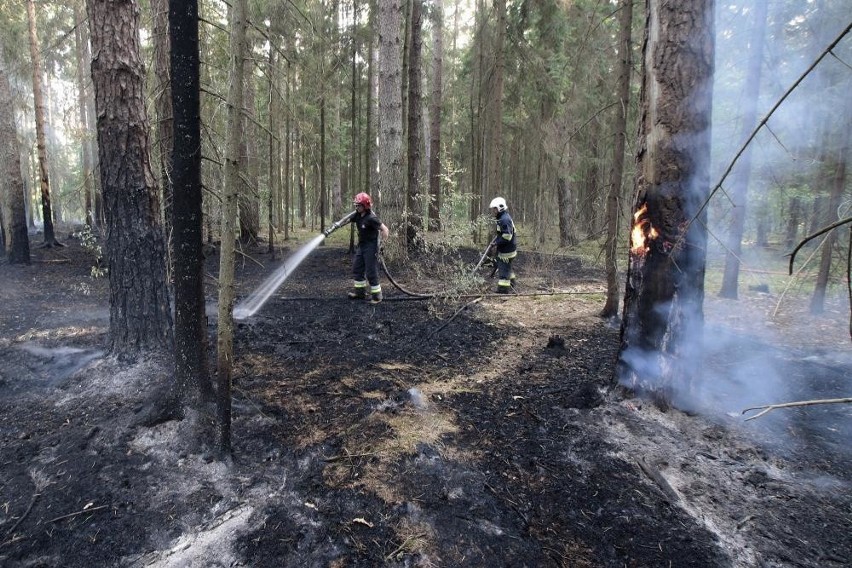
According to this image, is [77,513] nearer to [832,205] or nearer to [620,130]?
[620,130]

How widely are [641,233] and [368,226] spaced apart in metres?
5.60

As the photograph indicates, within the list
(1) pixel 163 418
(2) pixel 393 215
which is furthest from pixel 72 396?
(2) pixel 393 215

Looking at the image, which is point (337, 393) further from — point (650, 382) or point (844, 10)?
point (844, 10)

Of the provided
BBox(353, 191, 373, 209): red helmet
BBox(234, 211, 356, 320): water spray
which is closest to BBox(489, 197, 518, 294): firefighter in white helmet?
BBox(353, 191, 373, 209): red helmet

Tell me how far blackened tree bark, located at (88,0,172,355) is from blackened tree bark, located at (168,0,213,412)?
1.39 meters

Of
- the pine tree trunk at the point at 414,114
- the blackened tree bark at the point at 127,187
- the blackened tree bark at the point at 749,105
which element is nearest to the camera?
the blackened tree bark at the point at 127,187

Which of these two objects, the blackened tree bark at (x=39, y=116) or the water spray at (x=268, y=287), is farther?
the blackened tree bark at (x=39, y=116)

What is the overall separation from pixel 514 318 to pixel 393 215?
4.87 meters

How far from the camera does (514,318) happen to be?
8.28m

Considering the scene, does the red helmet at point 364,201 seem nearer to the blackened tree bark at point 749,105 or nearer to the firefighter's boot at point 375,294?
the firefighter's boot at point 375,294

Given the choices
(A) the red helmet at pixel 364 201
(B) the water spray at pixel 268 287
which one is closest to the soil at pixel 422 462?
(B) the water spray at pixel 268 287

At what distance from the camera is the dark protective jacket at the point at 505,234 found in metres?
9.95

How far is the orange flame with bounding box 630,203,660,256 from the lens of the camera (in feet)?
14.7

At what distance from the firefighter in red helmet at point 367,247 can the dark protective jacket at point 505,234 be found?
2.52 metres
